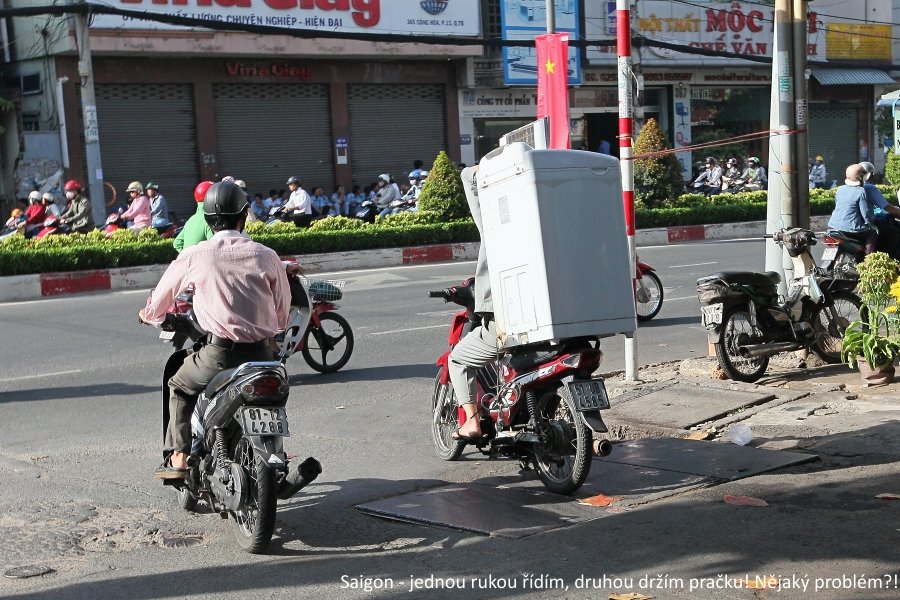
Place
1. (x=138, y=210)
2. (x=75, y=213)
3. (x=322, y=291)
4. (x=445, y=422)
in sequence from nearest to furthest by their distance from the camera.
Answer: (x=445, y=422) → (x=322, y=291) → (x=75, y=213) → (x=138, y=210)

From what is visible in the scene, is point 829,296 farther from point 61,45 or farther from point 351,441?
point 61,45

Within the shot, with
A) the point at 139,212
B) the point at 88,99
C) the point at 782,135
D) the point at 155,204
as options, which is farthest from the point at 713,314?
the point at 155,204

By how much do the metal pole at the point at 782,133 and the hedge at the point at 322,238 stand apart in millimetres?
11797

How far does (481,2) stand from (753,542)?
2730cm

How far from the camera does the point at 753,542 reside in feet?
16.4

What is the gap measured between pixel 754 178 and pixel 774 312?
23165 millimetres

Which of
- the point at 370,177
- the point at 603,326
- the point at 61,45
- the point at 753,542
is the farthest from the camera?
the point at 370,177

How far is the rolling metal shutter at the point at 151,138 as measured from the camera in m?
26.1

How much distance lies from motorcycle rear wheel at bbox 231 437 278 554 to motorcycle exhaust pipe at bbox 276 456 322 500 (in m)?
0.06

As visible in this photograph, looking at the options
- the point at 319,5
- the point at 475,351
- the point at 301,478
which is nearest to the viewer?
the point at 301,478

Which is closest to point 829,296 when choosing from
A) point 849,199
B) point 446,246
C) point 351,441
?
point 849,199

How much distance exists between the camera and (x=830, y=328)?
922cm

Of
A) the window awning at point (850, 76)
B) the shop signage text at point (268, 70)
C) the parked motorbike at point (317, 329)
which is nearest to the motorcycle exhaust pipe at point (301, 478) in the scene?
the parked motorbike at point (317, 329)

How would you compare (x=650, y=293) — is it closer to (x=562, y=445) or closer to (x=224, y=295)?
(x=562, y=445)
